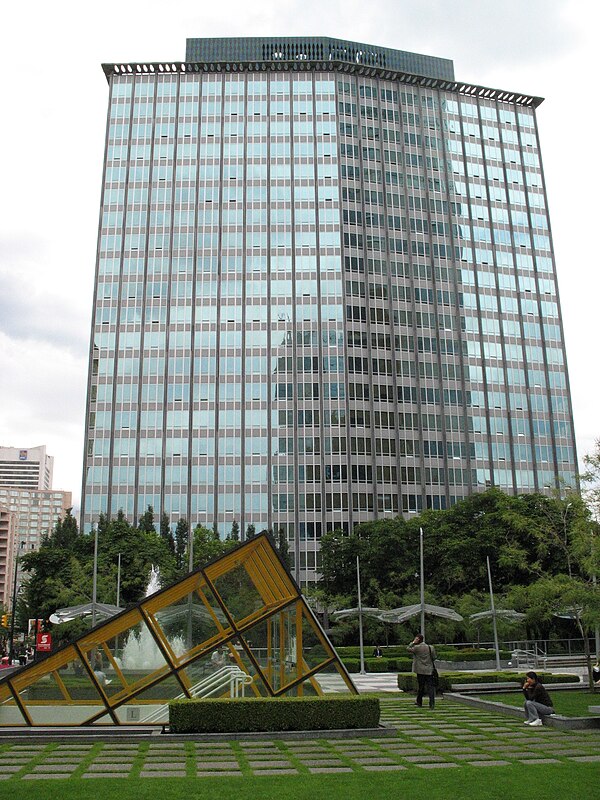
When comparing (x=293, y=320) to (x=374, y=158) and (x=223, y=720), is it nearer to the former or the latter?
(x=374, y=158)

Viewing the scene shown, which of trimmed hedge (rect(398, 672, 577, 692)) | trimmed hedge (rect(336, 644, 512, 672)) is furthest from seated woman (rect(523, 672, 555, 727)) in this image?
trimmed hedge (rect(336, 644, 512, 672))

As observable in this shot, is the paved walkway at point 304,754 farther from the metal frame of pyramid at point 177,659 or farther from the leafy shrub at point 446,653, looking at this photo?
the leafy shrub at point 446,653

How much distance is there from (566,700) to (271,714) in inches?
413

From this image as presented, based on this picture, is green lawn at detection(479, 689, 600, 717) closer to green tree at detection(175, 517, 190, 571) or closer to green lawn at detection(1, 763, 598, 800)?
green lawn at detection(1, 763, 598, 800)

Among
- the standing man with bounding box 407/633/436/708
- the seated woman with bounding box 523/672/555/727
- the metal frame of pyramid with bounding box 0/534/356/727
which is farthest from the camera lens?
the standing man with bounding box 407/633/436/708

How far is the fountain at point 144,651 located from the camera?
56.4ft

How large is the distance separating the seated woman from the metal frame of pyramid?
398 cm

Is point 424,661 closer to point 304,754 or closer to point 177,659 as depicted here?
point 177,659

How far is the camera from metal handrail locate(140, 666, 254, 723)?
55.8 feet

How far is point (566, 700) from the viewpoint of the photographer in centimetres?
2216

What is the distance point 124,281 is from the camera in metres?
91.0

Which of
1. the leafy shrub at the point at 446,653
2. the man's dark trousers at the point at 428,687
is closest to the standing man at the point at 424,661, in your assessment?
the man's dark trousers at the point at 428,687

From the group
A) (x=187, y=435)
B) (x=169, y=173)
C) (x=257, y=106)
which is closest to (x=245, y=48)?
(x=257, y=106)

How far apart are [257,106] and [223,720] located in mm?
93018
